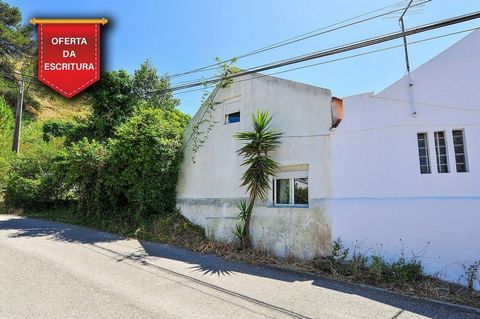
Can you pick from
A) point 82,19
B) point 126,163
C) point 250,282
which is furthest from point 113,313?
point 82,19

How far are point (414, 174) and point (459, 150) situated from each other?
116 centimetres

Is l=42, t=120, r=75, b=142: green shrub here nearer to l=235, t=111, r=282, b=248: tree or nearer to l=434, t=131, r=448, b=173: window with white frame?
l=235, t=111, r=282, b=248: tree

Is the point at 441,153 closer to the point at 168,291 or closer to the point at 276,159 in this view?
the point at 276,159

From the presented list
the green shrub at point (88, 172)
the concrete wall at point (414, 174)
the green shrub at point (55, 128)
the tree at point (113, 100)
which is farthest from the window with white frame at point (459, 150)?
the green shrub at point (55, 128)

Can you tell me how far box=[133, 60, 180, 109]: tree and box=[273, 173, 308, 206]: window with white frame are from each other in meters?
9.40

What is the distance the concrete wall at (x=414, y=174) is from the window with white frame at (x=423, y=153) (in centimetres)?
13

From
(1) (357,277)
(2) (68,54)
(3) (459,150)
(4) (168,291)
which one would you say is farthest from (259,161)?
(2) (68,54)

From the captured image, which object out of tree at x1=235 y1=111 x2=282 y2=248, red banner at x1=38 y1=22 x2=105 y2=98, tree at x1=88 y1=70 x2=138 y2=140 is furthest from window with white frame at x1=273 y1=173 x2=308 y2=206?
tree at x1=88 y1=70 x2=138 y2=140

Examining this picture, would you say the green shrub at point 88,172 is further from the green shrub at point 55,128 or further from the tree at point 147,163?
the green shrub at point 55,128

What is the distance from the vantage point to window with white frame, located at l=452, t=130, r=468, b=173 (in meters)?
7.05

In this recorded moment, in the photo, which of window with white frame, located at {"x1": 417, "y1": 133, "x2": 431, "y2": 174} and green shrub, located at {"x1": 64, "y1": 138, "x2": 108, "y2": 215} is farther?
green shrub, located at {"x1": 64, "y1": 138, "x2": 108, "y2": 215}

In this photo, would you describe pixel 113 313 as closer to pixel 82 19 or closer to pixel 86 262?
pixel 86 262

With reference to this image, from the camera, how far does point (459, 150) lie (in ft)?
23.5

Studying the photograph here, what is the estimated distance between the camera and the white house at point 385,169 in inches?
269
